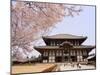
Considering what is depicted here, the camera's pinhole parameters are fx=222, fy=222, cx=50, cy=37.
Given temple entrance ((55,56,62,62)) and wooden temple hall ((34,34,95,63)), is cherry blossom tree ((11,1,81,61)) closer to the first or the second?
wooden temple hall ((34,34,95,63))

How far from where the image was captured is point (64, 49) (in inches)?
87.6

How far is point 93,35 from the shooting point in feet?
7.64

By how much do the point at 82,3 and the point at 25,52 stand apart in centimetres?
78

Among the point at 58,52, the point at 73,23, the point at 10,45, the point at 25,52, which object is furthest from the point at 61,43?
the point at 10,45

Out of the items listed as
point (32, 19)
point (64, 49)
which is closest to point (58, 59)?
point (64, 49)

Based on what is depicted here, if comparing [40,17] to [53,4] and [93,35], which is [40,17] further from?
[93,35]

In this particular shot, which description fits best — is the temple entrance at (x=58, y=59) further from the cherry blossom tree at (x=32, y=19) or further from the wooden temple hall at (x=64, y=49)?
the cherry blossom tree at (x=32, y=19)

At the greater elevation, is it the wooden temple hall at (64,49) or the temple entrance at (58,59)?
the wooden temple hall at (64,49)

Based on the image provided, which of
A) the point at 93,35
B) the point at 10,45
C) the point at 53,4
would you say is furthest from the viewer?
the point at 93,35

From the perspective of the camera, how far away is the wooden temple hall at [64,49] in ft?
7.11

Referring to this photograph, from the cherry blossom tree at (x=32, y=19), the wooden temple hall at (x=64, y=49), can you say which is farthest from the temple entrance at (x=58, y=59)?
the cherry blossom tree at (x=32, y=19)

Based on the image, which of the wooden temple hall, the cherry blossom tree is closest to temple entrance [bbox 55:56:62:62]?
the wooden temple hall

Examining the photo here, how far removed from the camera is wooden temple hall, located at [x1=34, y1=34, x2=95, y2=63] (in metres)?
2.17

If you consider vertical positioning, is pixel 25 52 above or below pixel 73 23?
below
